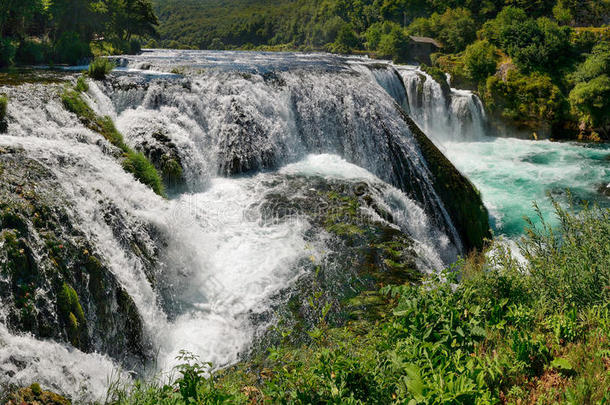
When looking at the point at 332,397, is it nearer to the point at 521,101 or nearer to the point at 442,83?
the point at 442,83

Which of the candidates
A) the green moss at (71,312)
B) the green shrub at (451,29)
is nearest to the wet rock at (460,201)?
the green moss at (71,312)

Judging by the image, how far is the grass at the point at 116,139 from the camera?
8461 mm

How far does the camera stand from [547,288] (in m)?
4.02

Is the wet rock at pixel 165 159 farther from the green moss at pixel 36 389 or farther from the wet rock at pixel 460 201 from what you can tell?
the wet rock at pixel 460 201

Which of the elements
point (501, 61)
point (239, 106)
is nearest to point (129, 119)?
point (239, 106)

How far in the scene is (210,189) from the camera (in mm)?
10438

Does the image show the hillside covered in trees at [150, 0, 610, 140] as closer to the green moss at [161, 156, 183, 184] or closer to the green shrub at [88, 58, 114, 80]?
the green shrub at [88, 58, 114, 80]

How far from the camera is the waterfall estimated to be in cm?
2202

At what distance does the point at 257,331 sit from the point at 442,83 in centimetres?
2110

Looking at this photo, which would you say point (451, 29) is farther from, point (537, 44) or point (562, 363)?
point (562, 363)

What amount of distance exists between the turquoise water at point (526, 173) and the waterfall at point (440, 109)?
0.90 metres

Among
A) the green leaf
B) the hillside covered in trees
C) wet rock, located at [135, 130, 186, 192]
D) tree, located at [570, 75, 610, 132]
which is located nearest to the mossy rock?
the green leaf

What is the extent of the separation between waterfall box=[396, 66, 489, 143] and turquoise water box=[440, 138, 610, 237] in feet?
2.96

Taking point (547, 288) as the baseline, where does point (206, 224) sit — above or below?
below
